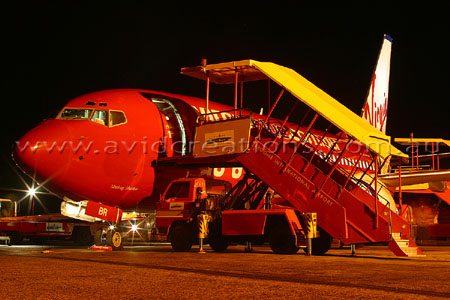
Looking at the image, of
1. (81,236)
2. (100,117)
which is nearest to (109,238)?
(100,117)

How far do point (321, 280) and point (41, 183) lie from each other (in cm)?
923

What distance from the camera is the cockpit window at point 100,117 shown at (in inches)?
608

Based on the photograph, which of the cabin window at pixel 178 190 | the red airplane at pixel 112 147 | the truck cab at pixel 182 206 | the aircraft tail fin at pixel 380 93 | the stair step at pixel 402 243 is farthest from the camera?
the aircraft tail fin at pixel 380 93

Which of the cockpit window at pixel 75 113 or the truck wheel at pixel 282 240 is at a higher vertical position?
the cockpit window at pixel 75 113

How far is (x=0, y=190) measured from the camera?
1973 inches

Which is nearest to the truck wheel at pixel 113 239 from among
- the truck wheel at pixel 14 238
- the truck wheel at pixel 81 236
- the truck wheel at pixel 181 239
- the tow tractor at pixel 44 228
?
the truck wheel at pixel 181 239

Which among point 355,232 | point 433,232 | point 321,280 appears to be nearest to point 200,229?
point 355,232

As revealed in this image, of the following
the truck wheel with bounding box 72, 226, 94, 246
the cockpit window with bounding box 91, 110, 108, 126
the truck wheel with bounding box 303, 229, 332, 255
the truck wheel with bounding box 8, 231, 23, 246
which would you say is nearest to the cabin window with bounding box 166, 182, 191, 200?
the cockpit window with bounding box 91, 110, 108, 126

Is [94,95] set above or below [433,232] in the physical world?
above

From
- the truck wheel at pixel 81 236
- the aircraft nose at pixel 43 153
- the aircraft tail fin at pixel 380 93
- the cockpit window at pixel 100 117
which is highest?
the aircraft tail fin at pixel 380 93

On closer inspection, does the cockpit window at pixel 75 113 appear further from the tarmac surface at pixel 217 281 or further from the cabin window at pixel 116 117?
the tarmac surface at pixel 217 281

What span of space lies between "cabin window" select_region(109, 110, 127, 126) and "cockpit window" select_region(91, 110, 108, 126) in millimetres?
139

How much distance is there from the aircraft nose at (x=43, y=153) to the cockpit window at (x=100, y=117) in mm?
1088

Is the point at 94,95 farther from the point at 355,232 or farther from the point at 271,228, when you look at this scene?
the point at 355,232
